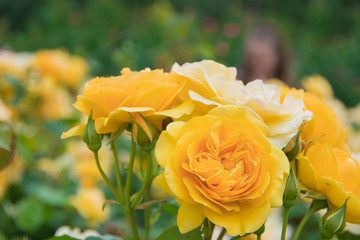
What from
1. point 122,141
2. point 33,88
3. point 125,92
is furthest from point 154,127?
point 122,141

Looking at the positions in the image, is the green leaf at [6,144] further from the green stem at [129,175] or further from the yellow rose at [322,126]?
the yellow rose at [322,126]

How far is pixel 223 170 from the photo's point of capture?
0.43 m

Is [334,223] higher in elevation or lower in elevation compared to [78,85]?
higher

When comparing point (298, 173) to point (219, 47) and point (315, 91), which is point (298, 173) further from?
point (219, 47)

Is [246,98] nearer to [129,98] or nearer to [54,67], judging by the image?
[129,98]

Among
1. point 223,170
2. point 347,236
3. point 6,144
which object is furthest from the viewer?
point 6,144

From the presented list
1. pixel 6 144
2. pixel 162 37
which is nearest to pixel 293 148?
pixel 6 144

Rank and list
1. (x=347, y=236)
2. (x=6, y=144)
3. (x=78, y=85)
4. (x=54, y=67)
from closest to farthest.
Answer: (x=347, y=236)
(x=6, y=144)
(x=54, y=67)
(x=78, y=85)

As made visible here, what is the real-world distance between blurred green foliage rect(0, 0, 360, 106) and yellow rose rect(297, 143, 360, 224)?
1357mm

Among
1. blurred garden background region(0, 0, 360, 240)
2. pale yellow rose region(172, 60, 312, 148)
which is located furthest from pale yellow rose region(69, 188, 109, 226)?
pale yellow rose region(172, 60, 312, 148)

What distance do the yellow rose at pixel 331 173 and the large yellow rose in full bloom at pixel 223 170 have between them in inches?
2.0

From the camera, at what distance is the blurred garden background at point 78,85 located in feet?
4.17

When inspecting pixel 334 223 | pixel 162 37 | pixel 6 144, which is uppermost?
pixel 334 223

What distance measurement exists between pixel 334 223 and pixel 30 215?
36.9 inches
